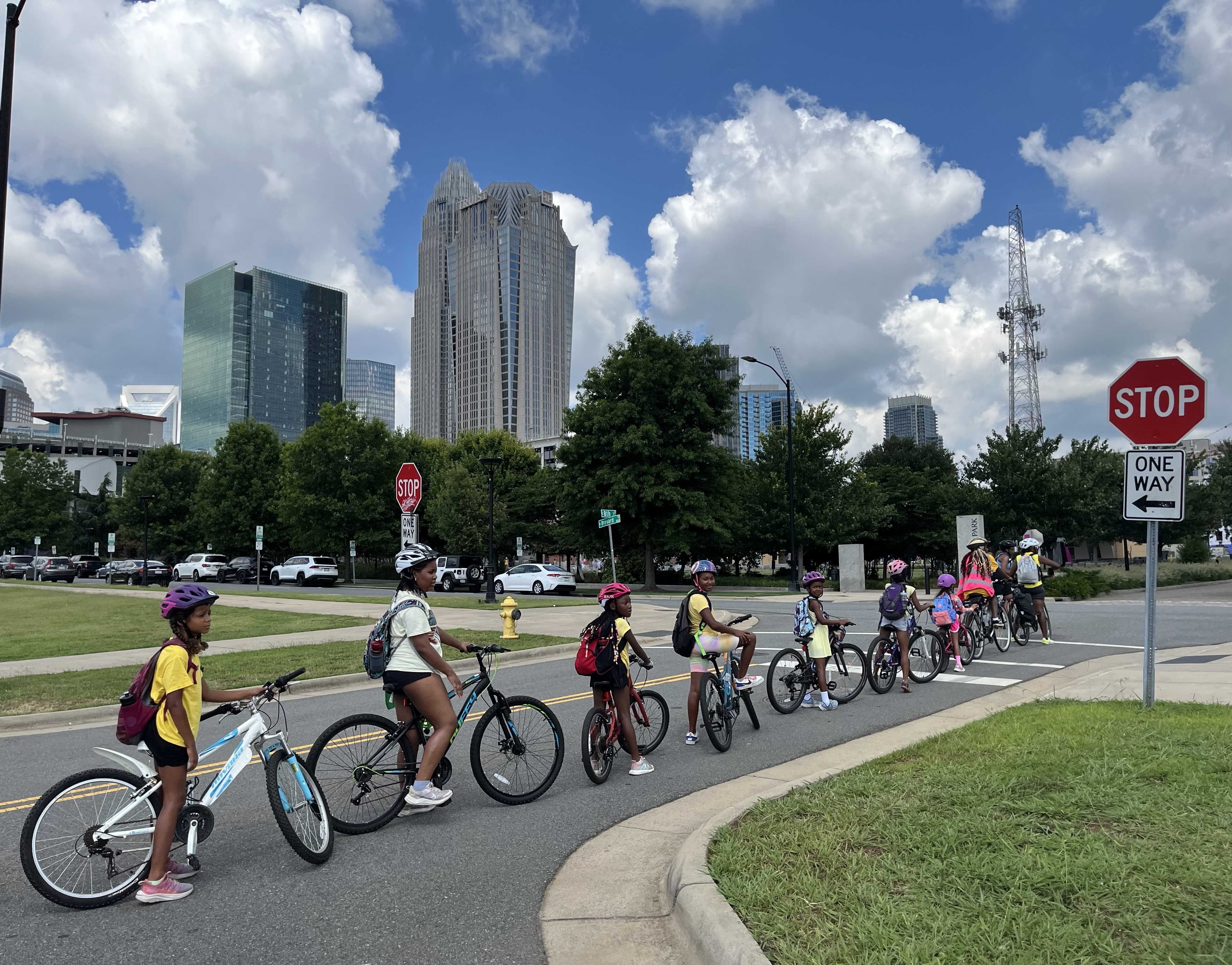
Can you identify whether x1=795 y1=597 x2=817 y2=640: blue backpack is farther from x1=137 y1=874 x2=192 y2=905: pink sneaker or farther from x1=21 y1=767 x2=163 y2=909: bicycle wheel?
x1=21 y1=767 x2=163 y2=909: bicycle wheel

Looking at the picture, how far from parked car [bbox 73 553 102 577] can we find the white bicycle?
228ft

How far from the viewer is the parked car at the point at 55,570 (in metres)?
58.6

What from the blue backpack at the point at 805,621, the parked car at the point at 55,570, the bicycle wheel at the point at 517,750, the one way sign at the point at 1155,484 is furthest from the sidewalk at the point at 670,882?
the parked car at the point at 55,570

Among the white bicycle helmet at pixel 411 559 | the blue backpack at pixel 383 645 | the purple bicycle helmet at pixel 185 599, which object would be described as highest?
the white bicycle helmet at pixel 411 559

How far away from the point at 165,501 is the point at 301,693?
69795 millimetres

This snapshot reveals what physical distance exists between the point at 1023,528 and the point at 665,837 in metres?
35.7

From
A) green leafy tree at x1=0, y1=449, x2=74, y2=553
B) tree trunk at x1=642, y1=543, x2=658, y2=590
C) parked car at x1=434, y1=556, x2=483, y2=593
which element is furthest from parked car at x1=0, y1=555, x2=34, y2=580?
tree trunk at x1=642, y1=543, x2=658, y2=590

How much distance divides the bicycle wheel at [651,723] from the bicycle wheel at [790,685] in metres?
2.04

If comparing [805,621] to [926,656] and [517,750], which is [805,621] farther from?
[517,750]

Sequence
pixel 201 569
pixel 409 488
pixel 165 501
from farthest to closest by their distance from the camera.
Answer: pixel 165 501 → pixel 201 569 → pixel 409 488

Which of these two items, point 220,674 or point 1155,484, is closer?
point 1155,484

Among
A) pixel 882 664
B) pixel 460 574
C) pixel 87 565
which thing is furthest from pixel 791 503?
pixel 87 565

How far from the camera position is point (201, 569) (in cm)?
5178

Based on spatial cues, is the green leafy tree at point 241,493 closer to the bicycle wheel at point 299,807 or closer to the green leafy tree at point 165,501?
the green leafy tree at point 165,501
